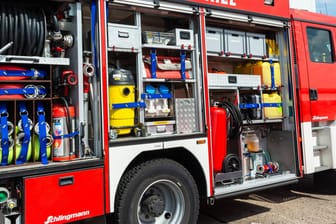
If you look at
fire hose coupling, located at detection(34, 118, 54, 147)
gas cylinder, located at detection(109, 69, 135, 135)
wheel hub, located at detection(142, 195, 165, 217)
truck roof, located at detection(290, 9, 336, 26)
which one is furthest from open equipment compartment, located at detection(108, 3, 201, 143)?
truck roof, located at detection(290, 9, 336, 26)

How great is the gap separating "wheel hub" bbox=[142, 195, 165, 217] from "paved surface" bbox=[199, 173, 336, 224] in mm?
1361

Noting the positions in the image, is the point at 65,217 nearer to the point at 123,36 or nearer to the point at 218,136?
the point at 123,36

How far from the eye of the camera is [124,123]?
3779 mm

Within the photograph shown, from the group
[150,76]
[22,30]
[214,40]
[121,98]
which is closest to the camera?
[22,30]

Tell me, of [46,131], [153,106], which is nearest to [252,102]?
[153,106]

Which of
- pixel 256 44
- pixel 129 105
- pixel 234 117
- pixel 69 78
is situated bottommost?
pixel 234 117

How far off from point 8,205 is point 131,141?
1.27 m

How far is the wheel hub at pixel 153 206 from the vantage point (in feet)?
12.5

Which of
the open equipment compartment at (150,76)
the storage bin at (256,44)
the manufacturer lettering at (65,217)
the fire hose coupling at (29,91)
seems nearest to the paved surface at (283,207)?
the open equipment compartment at (150,76)

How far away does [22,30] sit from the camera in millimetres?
3256

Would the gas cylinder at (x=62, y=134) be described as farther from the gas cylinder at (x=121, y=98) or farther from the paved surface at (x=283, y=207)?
the paved surface at (x=283, y=207)

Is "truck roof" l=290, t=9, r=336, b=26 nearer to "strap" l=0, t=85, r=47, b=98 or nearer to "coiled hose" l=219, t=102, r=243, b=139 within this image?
"coiled hose" l=219, t=102, r=243, b=139

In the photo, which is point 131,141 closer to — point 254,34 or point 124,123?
point 124,123

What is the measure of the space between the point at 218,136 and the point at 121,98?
4.63 feet
